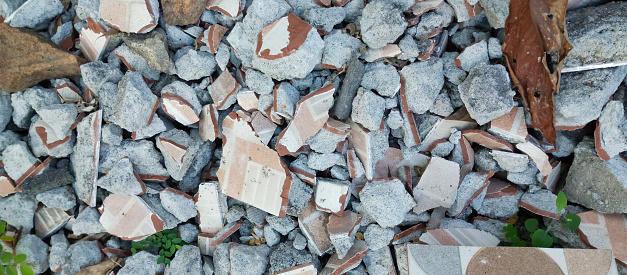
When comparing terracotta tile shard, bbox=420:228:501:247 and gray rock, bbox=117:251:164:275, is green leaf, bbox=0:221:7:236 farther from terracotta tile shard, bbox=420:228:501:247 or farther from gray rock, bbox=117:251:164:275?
terracotta tile shard, bbox=420:228:501:247

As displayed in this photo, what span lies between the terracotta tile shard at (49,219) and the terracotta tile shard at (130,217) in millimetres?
285

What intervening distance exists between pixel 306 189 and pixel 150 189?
30.8 inches

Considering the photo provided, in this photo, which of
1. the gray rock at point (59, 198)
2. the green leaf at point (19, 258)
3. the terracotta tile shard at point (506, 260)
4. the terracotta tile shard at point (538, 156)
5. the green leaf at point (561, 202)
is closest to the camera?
the terracotta tile shard at point (506, 260)

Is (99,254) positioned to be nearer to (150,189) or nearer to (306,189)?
(150,189)

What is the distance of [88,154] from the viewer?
2.07m

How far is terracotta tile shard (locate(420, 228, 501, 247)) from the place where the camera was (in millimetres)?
1897

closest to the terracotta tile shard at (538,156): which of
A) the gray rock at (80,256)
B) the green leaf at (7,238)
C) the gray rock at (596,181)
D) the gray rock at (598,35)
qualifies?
the gray rock at (596,181)

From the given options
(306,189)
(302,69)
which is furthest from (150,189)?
(302,69)

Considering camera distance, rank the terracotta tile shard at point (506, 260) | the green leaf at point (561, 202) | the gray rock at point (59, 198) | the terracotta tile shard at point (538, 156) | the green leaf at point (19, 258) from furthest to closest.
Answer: the gray rock at point (59, 198), the green leaf at point (19, 258), the terracotta tile shard at point (538, 156), the green leaf at point (561, 202), the terracotta tile shard at point (506, 260)

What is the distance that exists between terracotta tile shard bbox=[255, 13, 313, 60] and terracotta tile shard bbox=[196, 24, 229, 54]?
9.3 inches

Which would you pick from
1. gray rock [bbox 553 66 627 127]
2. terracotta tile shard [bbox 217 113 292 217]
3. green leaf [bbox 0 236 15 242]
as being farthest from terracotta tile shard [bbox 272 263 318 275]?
green leaf [bbox 0 236 15 242]

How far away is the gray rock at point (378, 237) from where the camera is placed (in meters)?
1.96

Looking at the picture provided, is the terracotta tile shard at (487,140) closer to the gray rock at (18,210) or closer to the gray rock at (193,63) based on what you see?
the gray rock at (193,63)

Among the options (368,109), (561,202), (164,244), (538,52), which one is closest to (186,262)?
(164,244)
